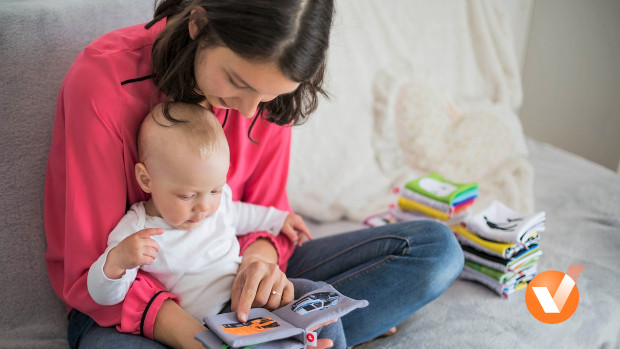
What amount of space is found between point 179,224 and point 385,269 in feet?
1.65

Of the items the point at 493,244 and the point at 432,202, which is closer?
the point at 493,244

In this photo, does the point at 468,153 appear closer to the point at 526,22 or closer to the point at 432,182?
the point at 432,182

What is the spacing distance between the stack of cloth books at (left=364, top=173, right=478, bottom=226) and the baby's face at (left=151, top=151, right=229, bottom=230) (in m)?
0.86

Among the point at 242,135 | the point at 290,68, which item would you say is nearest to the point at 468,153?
the point at 242,135

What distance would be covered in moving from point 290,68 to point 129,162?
38cm

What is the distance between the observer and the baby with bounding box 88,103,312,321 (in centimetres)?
104

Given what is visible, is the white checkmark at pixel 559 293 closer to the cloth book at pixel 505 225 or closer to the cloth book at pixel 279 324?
the cloth book at pixel 505 225

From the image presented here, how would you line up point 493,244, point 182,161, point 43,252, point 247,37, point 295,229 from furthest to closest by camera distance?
point 493,244, point 295,229, point 43,252, point 182,161, point 247,37

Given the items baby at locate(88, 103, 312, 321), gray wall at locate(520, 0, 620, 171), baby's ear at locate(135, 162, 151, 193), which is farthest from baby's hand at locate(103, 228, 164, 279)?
gray wall at locate(520, 0, 620, 171)

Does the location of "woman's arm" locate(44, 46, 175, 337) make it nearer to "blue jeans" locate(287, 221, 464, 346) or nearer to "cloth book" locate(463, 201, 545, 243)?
"blue jeans" locate(287, 221, 464, 346)

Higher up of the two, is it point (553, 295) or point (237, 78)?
point (237, 78)

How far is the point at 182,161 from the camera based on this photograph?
1.08 meters

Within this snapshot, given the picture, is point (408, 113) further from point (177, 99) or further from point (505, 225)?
point (177, 99)

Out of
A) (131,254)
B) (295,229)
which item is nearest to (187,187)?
(131,254)
